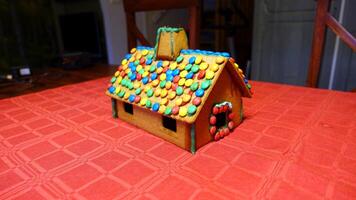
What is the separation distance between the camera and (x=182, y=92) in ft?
3.95

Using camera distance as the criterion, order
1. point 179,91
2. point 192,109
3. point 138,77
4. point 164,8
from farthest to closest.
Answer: point 164,8, point 138,77, point 179,91, point 192,109

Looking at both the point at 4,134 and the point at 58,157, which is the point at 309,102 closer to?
the point at 58,157

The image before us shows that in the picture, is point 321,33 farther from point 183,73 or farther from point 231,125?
point 183,73

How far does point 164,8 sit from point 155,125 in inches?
77.6

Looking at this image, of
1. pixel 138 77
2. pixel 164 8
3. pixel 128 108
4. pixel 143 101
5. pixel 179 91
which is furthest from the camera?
pixel 164 8

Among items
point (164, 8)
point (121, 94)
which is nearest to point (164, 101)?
point (121, 94)

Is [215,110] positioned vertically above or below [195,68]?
below

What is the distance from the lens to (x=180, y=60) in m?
1.33

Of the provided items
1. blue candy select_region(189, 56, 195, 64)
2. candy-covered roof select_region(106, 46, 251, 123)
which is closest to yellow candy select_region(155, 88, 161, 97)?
candy-covered roof select_region(106, 46, 251, 123)

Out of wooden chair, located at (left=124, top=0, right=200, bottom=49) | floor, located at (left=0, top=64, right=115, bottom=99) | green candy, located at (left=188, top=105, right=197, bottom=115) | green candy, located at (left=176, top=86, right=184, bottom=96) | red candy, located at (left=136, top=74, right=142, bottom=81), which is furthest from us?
wooden chair, located at (left=124, top=0, right=200, bottom=49)

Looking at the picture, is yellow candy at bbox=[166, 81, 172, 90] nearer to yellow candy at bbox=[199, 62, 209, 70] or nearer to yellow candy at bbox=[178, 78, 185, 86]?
yellow candy at bbox=[178, 78, 185, 86]

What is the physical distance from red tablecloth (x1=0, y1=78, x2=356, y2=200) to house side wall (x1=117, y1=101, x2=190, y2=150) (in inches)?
1.5

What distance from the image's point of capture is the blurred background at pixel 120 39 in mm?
2869

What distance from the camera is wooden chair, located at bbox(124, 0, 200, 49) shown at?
105 inches
